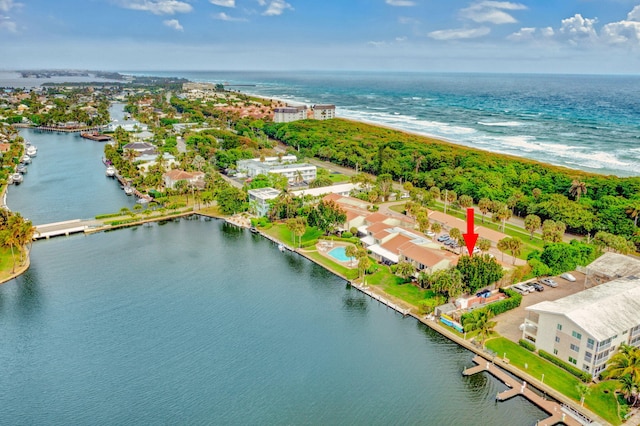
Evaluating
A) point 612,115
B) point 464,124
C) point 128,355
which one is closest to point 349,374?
point 128,355

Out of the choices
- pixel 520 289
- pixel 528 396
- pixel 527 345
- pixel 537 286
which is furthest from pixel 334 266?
pixel 528 396

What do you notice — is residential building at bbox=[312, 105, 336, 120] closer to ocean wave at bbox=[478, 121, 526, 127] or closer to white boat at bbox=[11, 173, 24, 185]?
ocean wave at bbox=[478, 121, 526, 127]

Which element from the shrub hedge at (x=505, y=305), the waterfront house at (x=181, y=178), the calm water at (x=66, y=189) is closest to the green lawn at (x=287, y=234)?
the waterfront house at (x=181, y=178)

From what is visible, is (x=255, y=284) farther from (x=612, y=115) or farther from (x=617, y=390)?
(x=612, y=115)

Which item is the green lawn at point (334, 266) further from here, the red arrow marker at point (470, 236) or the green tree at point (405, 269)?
the red arrow marker at point (470, 236)

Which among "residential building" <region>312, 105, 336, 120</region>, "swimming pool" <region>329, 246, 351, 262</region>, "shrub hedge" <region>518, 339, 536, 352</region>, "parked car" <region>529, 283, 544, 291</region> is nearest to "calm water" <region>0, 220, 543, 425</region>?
"swimming pool" <region>329, 246, 351, 262</region>

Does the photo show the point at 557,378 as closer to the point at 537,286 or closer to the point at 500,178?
the point at 537,286
